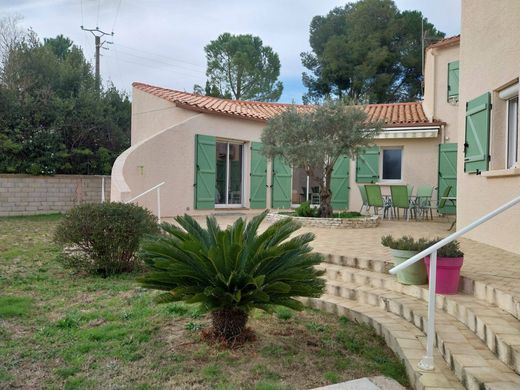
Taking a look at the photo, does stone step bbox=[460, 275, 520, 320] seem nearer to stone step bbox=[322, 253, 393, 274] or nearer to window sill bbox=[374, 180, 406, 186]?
stone step bbox=[322, 253, 393, 274]

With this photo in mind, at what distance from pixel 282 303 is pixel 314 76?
2654cm

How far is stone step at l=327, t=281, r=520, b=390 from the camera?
2855 millimetres

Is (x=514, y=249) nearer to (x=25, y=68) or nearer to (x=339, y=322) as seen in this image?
(x=339, y=322)

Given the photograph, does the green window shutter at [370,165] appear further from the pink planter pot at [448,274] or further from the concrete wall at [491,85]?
the pink planter pot at [448,274]

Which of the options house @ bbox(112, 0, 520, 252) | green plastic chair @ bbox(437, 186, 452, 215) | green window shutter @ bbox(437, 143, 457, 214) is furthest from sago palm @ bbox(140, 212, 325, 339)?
green window shutter @ bbox(437, 143, 457, 214)

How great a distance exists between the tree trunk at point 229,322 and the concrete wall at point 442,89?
11.6 meters

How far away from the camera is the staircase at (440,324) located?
118 inches

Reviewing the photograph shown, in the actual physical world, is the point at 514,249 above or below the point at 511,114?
below

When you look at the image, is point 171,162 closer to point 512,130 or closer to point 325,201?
point 325,201

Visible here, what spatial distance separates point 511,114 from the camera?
730cm

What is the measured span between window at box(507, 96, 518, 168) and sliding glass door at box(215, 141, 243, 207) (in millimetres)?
9154

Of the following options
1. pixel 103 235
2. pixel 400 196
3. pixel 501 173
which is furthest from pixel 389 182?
pixel 103 235

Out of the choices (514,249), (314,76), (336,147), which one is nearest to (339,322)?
(514,249)

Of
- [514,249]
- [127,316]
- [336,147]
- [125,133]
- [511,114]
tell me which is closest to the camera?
[127,316]
